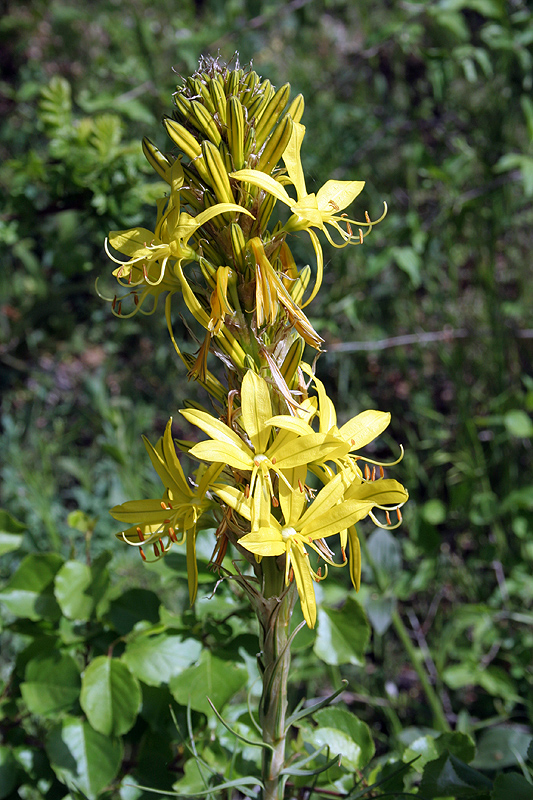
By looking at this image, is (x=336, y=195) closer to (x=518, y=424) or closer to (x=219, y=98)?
(x=219, y=98)

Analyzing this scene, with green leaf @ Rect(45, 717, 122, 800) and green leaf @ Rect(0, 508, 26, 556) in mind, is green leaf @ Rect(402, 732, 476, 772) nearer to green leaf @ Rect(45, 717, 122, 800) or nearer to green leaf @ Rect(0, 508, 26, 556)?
green leaf @ Rect(45, 717, 122, 800)

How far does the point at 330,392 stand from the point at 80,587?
2.44 metres

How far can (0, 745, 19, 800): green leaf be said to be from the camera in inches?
44.9

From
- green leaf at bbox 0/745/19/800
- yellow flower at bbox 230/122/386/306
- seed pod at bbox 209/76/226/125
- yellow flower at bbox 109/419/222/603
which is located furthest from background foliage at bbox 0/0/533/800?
seed pod at bbox 209/76/226/125

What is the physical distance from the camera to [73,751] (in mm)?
1110

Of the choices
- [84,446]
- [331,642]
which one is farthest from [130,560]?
[331,642]

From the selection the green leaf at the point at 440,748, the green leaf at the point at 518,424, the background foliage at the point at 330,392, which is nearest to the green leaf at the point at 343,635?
the background foliage at the point at 330,392

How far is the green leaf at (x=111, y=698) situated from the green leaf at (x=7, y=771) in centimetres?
25

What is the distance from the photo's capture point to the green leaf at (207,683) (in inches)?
41.6

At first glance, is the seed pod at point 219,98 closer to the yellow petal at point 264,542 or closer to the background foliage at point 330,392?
the yellow petal at point 264,542

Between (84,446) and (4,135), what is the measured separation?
248 centimetres

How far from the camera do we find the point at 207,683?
42.3 inches

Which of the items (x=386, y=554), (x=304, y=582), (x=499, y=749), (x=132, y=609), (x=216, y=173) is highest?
(x=216, y=173)

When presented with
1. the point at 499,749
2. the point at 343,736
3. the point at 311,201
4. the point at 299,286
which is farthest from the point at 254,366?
the point at 499,749
